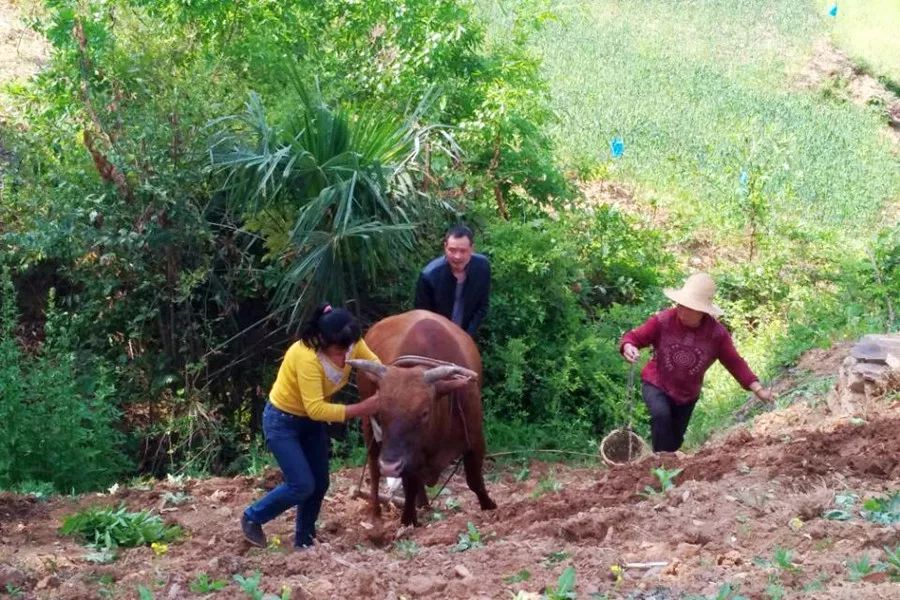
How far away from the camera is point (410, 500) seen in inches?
318

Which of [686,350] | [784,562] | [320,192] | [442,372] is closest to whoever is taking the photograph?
[784,562]

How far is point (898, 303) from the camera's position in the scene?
12.3 metres

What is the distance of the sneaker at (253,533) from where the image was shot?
7.45 m

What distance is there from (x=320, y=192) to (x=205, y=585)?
195 inches

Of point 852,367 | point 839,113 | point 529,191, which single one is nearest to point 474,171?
point 529,191

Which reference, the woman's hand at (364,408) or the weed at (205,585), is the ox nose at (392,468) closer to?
the woman's hand at (364,408)

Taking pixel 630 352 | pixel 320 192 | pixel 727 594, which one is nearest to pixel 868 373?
pixel 630 352

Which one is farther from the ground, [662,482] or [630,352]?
[630,352]

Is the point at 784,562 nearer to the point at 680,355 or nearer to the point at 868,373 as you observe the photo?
the point at 680,355

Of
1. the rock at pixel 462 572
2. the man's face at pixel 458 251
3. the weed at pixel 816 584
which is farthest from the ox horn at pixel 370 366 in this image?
the weed at pixel 816 584

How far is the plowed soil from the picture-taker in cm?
538

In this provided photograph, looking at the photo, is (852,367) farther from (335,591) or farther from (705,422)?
(335,591)

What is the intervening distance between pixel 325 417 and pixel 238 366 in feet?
16.0

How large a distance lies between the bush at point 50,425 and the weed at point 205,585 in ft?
12.9
